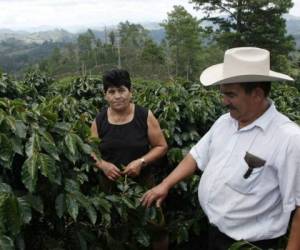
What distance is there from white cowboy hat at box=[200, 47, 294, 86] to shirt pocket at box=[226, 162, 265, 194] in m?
0.45

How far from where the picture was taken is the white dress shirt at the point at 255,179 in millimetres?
2477

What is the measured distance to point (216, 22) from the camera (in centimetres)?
3638

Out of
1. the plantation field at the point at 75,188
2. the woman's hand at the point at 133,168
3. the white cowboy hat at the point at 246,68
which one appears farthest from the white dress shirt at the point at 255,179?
the woman's hand at the point at 133,168

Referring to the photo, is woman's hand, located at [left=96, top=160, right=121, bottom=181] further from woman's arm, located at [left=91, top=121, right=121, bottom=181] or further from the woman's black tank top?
the woman's black tank top

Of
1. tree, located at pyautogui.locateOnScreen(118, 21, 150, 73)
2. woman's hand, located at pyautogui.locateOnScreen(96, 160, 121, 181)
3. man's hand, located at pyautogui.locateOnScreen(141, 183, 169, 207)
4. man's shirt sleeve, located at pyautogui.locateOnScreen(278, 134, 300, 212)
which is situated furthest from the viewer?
tree, located at pyautogui.locateOnScreen(118, 21, 150, 73)

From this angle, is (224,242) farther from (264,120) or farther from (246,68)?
(246,68)

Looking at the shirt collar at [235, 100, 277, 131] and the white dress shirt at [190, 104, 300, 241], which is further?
the shirt collar at [235, 100, 277, 131]

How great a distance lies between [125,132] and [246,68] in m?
1.38

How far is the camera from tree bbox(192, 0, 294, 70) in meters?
33.8

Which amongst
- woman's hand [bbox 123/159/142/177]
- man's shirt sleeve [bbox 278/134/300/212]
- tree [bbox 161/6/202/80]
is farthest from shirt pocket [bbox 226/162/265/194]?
tree [bbox 161/6/202/80]

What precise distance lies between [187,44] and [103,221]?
2083 inches

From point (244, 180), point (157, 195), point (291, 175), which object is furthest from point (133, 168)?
point (291, 175)

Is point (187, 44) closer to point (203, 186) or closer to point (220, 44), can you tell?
point (220, 44)

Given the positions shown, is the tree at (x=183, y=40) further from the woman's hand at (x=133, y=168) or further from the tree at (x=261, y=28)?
the woman's hand at (x=133, y=168)
